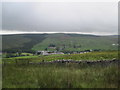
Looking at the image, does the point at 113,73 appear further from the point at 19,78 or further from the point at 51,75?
the point at 19,78

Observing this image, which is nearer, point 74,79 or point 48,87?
point 48,87

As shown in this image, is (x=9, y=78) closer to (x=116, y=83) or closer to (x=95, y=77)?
(x=95, y=77)

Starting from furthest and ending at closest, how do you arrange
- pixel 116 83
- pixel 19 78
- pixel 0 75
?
pixel 0 75 < pixel 19 78 < pixel 116 83

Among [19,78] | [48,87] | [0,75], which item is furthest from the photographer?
[0,75]

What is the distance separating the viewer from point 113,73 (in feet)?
15.5

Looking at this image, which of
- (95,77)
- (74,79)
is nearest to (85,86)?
(74,79)

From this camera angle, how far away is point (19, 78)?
176 inches

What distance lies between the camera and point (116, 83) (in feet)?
13.3

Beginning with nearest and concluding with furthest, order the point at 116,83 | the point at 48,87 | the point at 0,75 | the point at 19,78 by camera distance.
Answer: the point at 48,87, the point at 116,83, the point at 19,78, the point at 0,75

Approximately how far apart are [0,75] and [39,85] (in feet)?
5.94

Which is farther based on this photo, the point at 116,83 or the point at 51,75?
the point at 51,75

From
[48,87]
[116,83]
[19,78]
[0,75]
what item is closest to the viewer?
[48,87]

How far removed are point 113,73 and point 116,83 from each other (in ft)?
2.32

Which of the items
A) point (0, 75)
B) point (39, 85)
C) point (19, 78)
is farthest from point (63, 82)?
point (0, 75)
